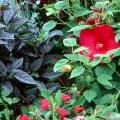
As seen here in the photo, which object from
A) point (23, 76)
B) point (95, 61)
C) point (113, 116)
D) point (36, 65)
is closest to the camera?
point (113, 116)

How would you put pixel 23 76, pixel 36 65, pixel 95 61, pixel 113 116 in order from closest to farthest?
1. pixel 113 116
2. pixel 95 61
3. pixel 23 76
4. pixel 36 65

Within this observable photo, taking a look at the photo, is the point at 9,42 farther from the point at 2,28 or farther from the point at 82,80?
the point at 82,80

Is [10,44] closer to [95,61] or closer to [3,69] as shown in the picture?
[3,69]

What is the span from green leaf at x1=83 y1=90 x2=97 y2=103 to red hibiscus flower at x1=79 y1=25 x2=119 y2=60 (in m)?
0.17

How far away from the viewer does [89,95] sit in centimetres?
205

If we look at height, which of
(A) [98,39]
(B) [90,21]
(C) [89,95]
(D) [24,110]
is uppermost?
(B) [90,21]

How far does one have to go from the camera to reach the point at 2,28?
2.20 metres

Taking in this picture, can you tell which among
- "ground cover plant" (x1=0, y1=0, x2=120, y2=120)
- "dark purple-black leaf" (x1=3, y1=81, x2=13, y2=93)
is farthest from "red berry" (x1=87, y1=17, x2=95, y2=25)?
"dark purple-black leaf" (x1=3, y1=81, x2=13, y2=93)

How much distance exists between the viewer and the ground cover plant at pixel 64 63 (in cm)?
203

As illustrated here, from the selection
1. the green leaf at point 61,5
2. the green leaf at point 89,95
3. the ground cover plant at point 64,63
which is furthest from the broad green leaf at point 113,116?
the green leaf at point 61,5

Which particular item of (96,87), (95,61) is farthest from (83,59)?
(96,87)

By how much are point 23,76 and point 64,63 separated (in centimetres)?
23

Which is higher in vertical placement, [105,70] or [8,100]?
[105,70]

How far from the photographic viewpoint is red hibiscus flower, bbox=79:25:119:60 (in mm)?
2143
